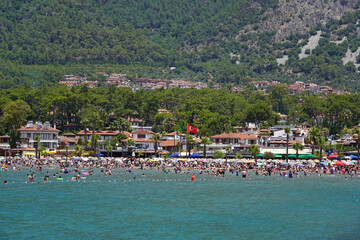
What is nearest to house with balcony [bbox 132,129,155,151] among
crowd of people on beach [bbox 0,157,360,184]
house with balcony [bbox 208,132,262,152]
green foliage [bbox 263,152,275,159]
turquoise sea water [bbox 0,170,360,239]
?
house with balcony [bbox 208,132,262,152]

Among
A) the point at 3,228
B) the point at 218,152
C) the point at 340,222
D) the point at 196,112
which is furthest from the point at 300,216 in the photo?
the point at 196,112

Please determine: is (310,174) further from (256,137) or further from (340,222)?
(340,222)

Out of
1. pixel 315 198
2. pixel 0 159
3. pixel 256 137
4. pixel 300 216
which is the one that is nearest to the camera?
pixel 300 216

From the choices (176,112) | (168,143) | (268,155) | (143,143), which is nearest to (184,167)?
(268,155)

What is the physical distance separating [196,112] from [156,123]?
39.7 ft

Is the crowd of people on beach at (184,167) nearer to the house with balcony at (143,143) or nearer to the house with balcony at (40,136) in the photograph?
the house with balcony at (143,143)

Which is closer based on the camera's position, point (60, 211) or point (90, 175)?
point (60, 211)

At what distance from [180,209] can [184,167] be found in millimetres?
50256

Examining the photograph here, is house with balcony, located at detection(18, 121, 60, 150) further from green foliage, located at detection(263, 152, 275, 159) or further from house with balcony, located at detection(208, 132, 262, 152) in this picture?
green foliage, located at detection(263, 152, 275, 159)

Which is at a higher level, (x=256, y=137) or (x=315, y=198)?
(x=256, y=137)

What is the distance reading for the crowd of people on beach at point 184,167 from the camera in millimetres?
93562

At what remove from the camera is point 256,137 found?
127 metres

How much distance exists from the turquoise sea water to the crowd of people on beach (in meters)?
7.45

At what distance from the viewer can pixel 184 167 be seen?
356 ft
